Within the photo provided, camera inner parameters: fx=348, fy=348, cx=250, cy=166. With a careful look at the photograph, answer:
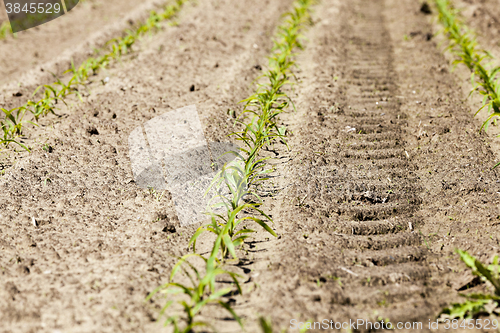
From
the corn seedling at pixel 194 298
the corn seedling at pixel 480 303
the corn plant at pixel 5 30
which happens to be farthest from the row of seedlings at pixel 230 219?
Result: the corn plant at pixel 5 30

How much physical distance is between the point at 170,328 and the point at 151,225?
0.86 m

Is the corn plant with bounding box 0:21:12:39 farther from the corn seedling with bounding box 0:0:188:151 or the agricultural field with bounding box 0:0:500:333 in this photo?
the agricultural field with bounding box 0:0:500:333

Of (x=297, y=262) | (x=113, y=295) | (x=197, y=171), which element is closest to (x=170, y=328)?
(x=113, y=295)

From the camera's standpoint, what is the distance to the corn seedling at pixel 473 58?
3.43m

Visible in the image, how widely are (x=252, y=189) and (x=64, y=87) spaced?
263 centimetres

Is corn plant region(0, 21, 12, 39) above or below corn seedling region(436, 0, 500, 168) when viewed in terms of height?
above

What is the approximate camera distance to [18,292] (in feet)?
6.65

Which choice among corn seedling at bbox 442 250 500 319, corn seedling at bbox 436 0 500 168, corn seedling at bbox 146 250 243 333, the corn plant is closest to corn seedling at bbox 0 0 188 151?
the corn plant

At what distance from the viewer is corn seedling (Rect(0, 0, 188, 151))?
11.3ft

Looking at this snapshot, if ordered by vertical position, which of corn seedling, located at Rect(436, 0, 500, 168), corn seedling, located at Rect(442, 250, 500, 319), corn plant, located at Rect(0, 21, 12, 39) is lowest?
corn seedling, located at Rect(442, 250, 500, 319)

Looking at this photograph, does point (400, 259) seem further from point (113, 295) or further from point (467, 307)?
point (113, 295)

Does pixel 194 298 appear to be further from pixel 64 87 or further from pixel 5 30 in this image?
pixel 5 30

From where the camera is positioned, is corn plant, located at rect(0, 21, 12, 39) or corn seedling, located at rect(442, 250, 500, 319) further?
corn plant, located at rect(0, 21, 12, 39)

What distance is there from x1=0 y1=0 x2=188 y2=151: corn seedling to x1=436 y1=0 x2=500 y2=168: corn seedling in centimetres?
432
